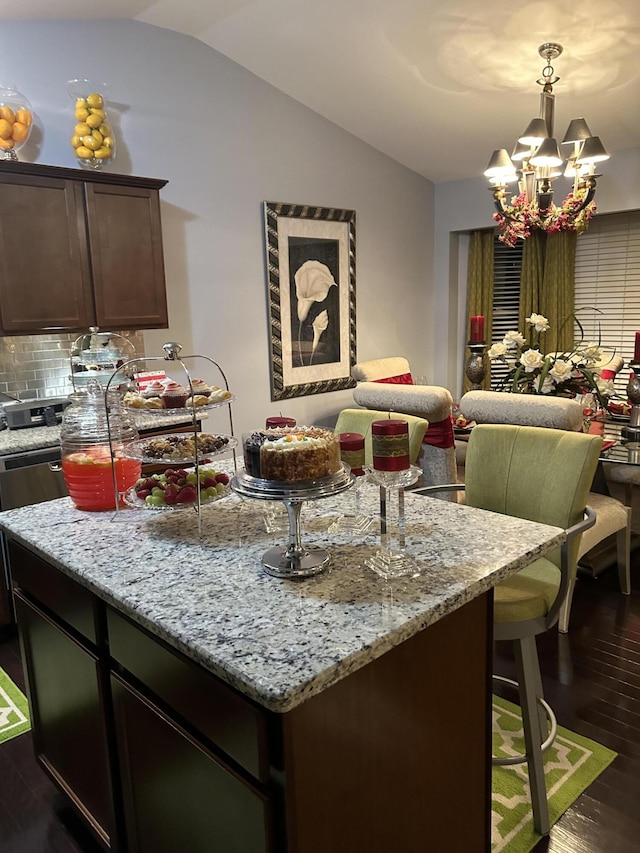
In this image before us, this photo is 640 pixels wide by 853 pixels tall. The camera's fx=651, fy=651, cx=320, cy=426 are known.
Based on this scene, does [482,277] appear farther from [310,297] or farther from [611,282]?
[310,297]

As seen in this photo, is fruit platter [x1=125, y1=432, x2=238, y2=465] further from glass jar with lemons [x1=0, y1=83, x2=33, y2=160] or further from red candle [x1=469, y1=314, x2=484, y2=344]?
glass jar with lemons [x1=0, y1=83, x2=33, y2=160]

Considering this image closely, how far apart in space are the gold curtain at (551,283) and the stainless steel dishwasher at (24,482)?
395 cm

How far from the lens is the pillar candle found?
64.2 inches

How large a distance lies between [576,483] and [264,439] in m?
1.15

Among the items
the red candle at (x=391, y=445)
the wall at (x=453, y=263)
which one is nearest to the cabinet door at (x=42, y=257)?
the red candle at (x=391, y=445)

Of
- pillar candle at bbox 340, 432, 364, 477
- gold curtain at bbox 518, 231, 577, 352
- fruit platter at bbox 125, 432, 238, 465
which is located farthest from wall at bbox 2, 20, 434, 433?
pillar candle at bbox 340, 432, 364, 477

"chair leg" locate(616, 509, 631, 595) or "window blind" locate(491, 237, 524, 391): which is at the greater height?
"window blind" locate(491, 237, 524, 391)

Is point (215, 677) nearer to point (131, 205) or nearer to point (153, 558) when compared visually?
point (153, 558)

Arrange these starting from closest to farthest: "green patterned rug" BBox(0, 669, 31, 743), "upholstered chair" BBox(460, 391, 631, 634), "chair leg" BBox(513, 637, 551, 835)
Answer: "chair leg" BBox(513, 637, 551, 835)
"green patterned rug" BBox(0, 669, 31, 743)
"upholstered chair" BBox(460, 391, 631, 634)

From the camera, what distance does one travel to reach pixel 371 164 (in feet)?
17.2

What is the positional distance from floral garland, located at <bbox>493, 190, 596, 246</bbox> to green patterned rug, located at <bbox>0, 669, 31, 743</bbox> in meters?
3.36

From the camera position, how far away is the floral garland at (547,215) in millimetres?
3502

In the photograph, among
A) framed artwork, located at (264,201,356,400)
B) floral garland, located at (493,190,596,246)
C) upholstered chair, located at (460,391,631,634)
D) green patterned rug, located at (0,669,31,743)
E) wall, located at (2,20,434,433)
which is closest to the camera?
green patterned rug, located at (0,669,31,743)

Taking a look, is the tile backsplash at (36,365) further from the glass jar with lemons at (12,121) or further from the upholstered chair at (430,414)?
the upholstered chair at (430,414)
